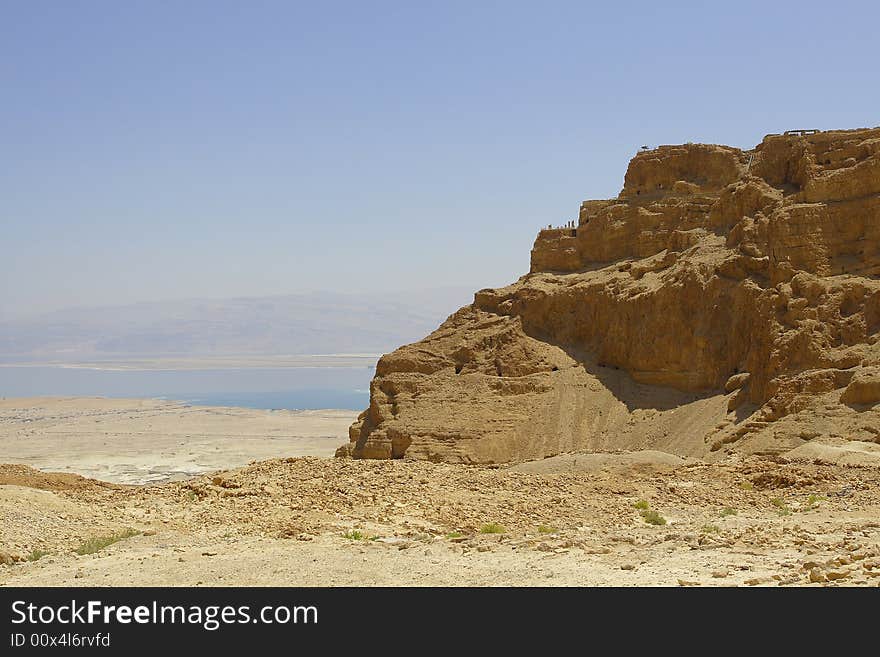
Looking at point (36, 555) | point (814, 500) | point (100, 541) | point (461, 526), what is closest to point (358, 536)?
point (461, 526)

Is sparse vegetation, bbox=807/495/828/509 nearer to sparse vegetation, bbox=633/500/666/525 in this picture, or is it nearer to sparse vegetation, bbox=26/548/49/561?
sparse vegetation, bbox=633/500/666/525

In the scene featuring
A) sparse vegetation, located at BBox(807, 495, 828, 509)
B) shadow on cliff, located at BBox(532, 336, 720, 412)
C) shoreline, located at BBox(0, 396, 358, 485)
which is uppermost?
shadow on cliff, located at BBox(532, 336, 720, 412)

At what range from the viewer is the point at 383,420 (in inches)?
1298

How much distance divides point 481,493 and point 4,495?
8159 mm

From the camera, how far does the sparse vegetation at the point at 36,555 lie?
1260 cm

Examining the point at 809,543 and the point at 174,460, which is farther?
the point at 174,460

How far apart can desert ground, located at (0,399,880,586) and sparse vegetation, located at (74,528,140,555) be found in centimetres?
4

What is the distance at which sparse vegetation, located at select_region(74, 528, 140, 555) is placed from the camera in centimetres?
1292

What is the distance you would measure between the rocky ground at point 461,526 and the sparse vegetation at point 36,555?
1.6 inches

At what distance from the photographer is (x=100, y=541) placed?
44.0 ft

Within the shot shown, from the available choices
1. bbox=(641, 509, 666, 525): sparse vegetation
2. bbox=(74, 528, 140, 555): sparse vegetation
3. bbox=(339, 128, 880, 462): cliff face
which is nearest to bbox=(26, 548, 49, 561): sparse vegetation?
bbox=(74, 528, 140, 555): sparse vegetation
